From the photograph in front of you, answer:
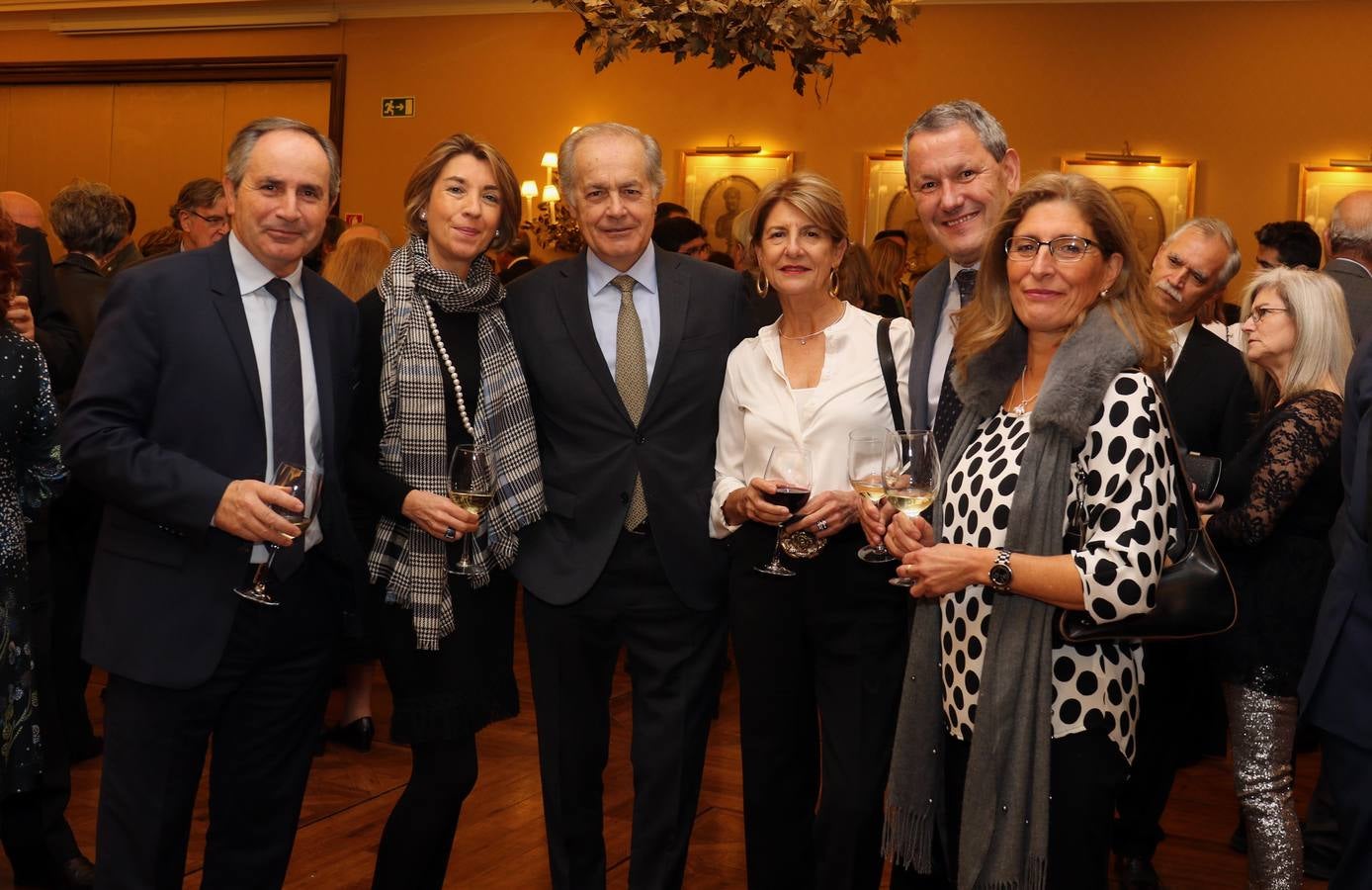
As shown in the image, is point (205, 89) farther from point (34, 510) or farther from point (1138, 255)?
point (1138, 255)

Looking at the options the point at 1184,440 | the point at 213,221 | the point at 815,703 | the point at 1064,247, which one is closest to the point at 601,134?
the point at 1064,247

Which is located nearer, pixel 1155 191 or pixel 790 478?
pixel 790 478

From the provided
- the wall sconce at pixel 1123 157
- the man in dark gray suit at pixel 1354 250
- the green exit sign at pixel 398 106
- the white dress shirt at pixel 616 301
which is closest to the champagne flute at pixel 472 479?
the white dress shirt at pixel 616 301

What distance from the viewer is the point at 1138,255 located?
2514 mm

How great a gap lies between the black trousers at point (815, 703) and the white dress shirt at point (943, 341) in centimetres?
36

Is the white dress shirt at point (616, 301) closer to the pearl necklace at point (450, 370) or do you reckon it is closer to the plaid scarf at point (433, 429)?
the plaid scarf at point (433, 429)

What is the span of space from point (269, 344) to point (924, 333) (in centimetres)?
147

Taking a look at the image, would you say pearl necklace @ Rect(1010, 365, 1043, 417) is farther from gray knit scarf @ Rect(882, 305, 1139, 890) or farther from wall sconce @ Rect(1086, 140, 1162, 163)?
wall sconce @ Rect(1086, 140, 1162, 163)

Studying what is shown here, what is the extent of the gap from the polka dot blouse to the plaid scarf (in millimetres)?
1036

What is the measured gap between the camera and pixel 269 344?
106 inches

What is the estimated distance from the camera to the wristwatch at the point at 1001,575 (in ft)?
7.69

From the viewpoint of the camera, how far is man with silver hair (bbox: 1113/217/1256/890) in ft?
12.9

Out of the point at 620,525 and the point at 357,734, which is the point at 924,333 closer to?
the point at 620,525

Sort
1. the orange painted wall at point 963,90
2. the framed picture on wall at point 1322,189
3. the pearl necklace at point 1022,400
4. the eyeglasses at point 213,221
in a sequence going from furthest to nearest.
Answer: the orange painted wall at point 963,90 < the framed picture on wall at point 1322,189 < the eyeglasses at point 213,221 < the pearl necklace at point 1022,400
